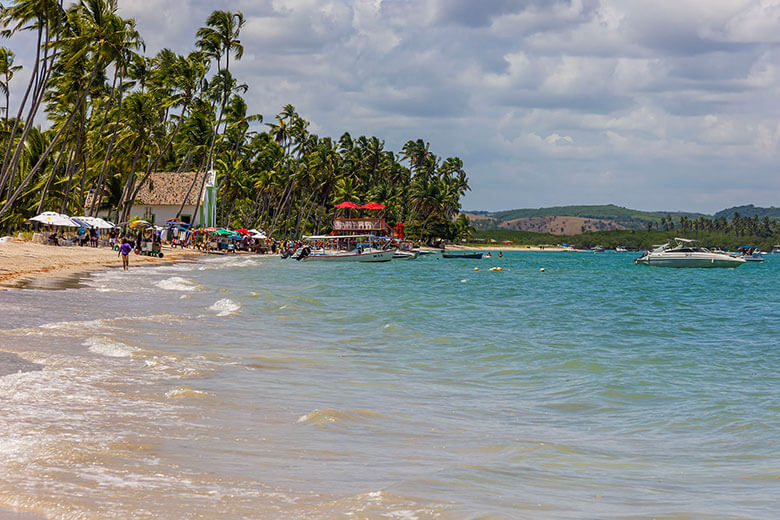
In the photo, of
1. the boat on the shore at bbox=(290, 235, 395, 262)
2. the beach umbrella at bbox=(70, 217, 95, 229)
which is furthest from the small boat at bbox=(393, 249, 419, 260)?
the beach umbrella at bbox=(70, 217, 95, 229)

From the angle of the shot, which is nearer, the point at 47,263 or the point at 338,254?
the point at 47,263

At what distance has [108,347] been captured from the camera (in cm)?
1195

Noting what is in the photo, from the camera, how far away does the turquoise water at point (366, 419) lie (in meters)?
5.61

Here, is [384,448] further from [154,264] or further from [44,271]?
[154,264]

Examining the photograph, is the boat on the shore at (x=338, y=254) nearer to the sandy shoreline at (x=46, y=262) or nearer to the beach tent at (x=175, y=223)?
the beach tent at (x=175, y=223)

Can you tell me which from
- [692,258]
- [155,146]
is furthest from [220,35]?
[692,258]

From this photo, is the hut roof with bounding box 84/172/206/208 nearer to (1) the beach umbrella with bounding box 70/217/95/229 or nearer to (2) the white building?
(2) the white building

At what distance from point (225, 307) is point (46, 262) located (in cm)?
1749

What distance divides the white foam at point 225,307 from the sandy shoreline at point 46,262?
571 centimetres

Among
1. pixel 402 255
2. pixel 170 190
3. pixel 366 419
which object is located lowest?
pixel 366 419

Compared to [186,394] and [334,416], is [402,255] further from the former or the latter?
[334,416]

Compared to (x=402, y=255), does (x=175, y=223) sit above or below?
above

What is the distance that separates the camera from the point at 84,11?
46969mm

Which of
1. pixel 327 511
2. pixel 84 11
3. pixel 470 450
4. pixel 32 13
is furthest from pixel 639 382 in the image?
pixel 84 11
